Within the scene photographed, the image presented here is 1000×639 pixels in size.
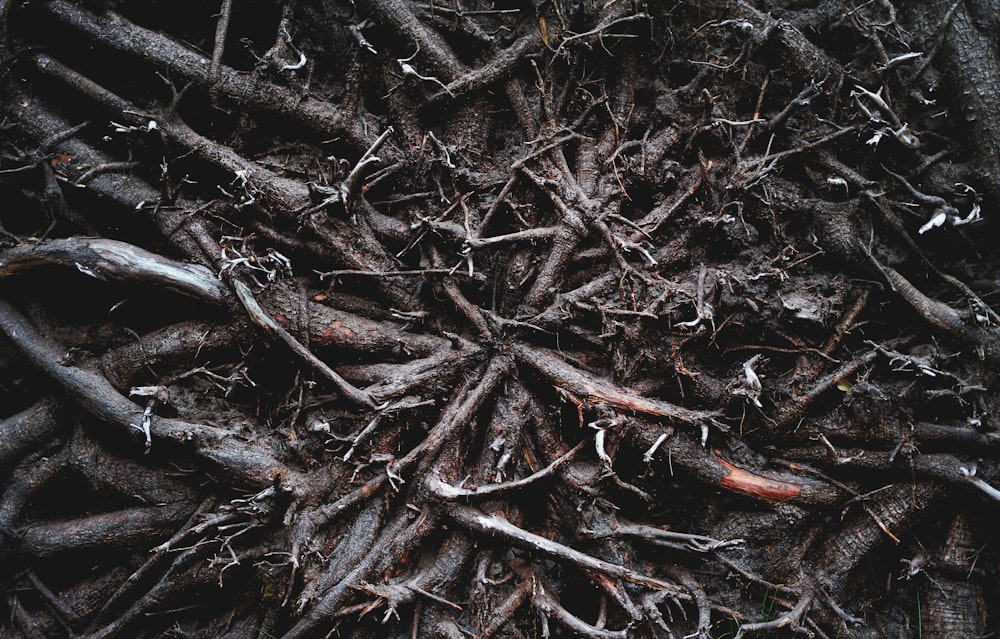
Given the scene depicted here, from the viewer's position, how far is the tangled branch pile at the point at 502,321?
9.20 feet

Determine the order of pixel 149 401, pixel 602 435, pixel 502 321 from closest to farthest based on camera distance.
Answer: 1. pixel 602 435
2. pixel 149 401
3. pixel 502 321

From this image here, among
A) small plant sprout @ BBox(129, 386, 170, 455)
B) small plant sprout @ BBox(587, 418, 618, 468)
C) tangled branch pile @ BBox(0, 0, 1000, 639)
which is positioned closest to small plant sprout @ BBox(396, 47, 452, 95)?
tangled branch pile @ BBox(0, 0, 1000, 639)

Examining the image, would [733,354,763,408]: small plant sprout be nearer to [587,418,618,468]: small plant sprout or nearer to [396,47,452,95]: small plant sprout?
[587,418,618,468]: small plant sprout

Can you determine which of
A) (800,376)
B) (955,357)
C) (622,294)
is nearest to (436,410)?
(622,294)

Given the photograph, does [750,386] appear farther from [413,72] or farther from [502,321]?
[413,72]

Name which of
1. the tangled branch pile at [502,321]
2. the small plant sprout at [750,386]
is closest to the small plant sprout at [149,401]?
the tangled branch pile at [502,321]

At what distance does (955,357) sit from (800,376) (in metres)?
0.81

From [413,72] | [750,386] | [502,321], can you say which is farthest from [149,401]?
[750,386]

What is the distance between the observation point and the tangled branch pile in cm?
280

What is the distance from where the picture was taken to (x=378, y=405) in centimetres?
289

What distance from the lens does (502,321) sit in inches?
118

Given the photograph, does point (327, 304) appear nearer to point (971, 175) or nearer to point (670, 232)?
point (670, 232)

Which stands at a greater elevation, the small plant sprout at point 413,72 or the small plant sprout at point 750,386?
the small plant sprout at point 413,72

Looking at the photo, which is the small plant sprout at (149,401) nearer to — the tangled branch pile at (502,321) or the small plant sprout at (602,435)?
the tangled branch pile at (502,321)
